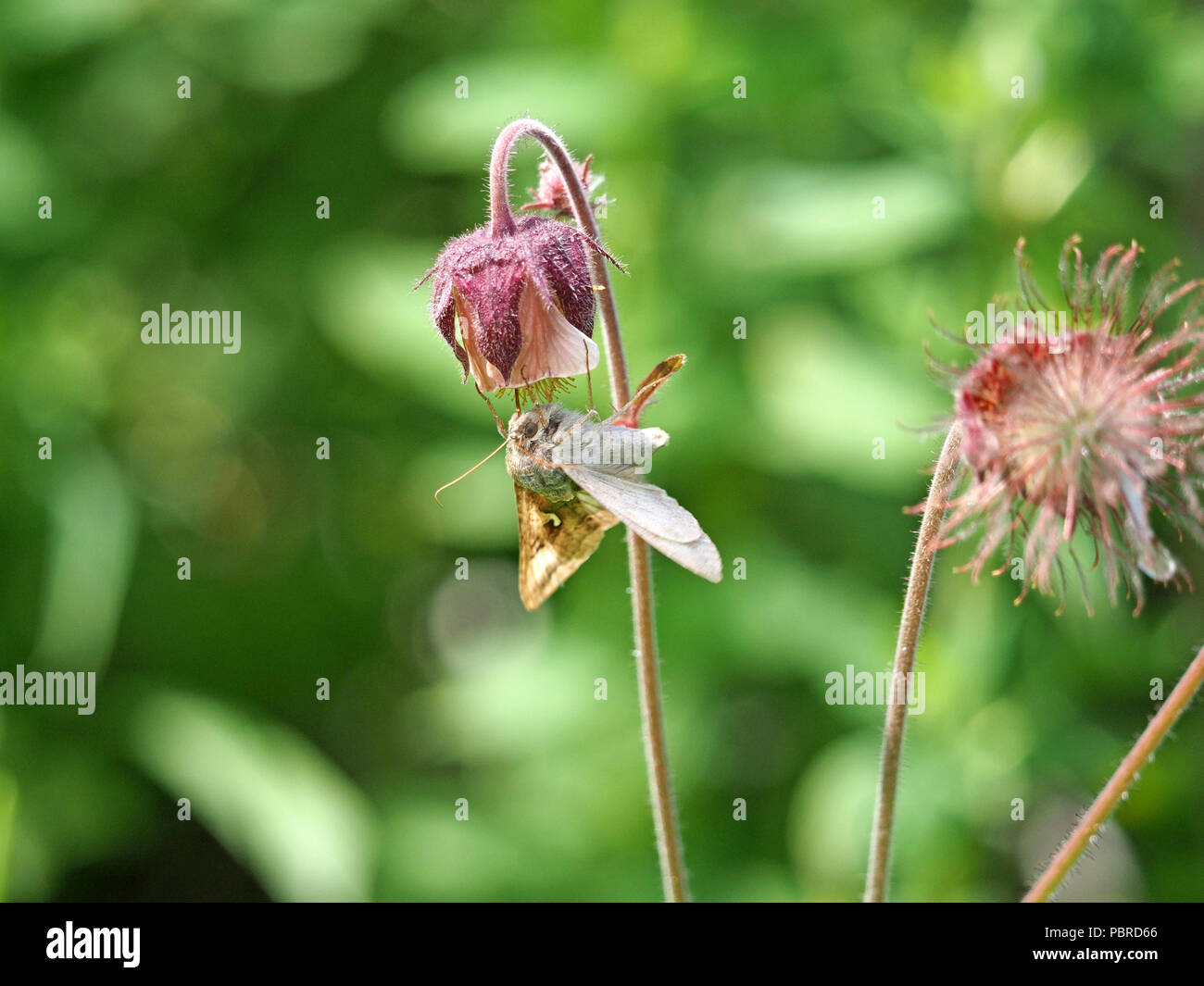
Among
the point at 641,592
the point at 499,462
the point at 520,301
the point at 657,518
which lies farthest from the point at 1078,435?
the point at 499,462

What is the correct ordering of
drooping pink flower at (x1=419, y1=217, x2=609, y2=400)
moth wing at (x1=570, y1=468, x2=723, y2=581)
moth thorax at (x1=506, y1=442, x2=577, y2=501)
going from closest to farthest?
moth wing at (x1=570, y1=468, x2=723, y2=581) < drooping pink flower at (x1=419, y1=217, x2=609, y2=400) < moth thorax at (x1=506, y1=442, x2=577, y2=501)

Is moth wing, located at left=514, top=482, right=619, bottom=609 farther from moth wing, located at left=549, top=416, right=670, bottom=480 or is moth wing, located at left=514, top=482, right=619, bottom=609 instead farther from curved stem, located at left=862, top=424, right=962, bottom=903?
curved stem, located at left=862, top=424, right=962, bottom=903

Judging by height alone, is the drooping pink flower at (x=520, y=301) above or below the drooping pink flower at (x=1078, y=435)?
above

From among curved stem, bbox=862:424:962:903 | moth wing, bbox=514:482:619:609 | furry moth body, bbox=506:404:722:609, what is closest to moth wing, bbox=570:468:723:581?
furry moth body, bbox=506:404:722:609

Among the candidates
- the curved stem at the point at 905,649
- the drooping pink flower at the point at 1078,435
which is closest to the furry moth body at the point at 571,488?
the curved stem at the point at 905,649

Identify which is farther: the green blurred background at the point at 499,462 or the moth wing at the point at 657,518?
the green blurred background at the point at 499,462

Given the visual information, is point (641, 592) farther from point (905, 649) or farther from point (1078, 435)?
point (1078, 435)

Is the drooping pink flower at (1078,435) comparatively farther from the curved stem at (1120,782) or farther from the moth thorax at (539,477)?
the moth thorax at (539,477)
